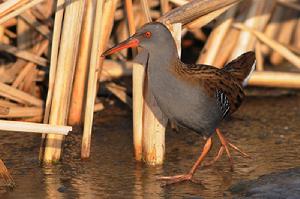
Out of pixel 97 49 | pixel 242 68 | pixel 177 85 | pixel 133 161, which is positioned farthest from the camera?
pixel 242 68

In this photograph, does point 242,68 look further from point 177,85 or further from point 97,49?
point 97,49

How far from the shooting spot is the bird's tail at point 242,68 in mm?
6129

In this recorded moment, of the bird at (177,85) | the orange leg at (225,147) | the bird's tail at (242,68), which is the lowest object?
the orange leg at (225,147)

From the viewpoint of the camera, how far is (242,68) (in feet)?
20.3

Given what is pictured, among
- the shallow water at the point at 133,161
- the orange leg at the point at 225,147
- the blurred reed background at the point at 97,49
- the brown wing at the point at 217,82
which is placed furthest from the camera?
the orange leg at the point at 225,147

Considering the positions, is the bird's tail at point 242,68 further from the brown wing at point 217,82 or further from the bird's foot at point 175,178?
the bird's foot at point 175,178

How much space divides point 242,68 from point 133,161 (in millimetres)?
1068

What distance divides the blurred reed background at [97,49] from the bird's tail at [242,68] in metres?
0.38

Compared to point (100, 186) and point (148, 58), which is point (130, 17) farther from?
point (100, 186)

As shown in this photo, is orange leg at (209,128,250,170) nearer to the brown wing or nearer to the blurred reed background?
the brown wing

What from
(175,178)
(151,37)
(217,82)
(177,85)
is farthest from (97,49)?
(175,178)

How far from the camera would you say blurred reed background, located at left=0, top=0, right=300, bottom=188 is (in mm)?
5660

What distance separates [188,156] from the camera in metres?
6.21

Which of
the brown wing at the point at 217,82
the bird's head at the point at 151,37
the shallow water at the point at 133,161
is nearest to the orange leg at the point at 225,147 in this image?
the shallow water at the point at 133,161
